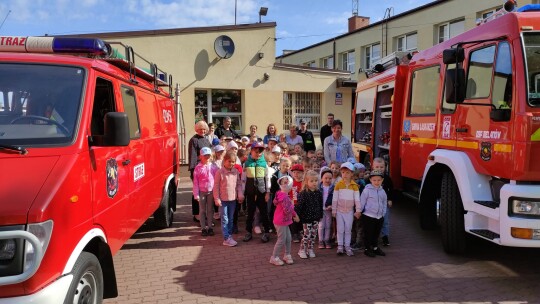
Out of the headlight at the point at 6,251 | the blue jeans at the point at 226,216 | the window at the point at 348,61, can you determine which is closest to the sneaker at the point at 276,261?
the blue jeans at the point at 226,216

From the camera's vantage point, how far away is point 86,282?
303 cm

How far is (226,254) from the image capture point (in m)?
5.48

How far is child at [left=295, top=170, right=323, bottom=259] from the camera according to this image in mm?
5195

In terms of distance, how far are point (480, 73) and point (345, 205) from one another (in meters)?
2.23

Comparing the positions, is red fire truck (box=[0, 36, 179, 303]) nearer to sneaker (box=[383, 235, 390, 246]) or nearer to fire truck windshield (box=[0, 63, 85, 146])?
fire truck windshield (box=[0, 63, 85, 146])

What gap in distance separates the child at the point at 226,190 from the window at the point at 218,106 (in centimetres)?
781

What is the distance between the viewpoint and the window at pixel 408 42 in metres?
19.0

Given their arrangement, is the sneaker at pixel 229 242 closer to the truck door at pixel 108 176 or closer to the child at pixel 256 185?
the child at pixel 256 185

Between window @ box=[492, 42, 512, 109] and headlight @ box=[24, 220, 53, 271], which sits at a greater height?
window @ box=[492, 42, 512, 109]

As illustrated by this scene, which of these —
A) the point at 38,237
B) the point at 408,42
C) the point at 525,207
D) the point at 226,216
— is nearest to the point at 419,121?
the point at 525,207

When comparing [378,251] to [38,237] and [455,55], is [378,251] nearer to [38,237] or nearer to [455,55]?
[455,55]

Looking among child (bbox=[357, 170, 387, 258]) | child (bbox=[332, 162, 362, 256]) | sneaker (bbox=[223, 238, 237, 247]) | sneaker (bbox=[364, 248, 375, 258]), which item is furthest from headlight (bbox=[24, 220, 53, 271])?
sneaker (bbox=[364, 248, 375, 258])

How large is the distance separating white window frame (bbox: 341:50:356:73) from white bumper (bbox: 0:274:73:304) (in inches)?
891

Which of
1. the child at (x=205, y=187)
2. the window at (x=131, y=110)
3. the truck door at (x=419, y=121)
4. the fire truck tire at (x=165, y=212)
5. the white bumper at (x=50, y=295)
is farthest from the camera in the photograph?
the fire truck tire at (x=165, y=212)
